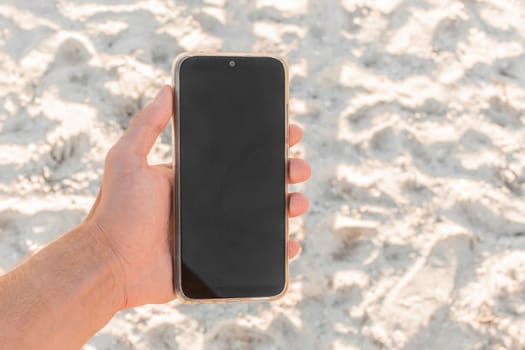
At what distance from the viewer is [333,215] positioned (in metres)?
1.63

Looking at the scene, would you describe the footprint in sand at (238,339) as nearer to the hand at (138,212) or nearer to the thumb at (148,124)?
the hand at (138,212)

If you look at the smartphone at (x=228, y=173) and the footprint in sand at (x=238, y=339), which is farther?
the footprint in sand at (x=238, y=339)

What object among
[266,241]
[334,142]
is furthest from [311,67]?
[266,241]

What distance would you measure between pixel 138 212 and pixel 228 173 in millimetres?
227

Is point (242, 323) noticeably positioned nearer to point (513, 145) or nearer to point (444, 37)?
point (513, 145)

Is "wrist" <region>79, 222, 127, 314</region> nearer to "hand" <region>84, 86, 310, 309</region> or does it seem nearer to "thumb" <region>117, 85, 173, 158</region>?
"hand" <region>84, 86, 310, 309</region>

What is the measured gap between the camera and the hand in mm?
1294

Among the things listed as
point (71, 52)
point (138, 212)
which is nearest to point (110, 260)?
point (138, 212)

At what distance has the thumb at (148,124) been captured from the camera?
4.21 feet

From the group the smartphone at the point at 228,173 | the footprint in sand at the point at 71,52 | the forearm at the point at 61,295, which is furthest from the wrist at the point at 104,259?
the footprint in sand at the point at 71,52

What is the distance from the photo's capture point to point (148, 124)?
129cm

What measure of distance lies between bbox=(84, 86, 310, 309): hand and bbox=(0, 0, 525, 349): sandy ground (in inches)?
9.3

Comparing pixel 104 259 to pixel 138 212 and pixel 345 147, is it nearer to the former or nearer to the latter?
pixel 138 212

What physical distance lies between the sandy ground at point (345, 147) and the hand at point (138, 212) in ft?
0.78
